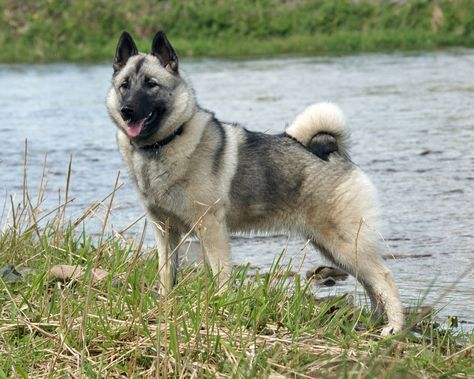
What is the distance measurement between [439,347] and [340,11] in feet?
71.2

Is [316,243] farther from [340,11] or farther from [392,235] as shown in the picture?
[340,11]

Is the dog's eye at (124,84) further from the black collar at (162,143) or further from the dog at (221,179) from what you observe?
the black collar at (162,143)

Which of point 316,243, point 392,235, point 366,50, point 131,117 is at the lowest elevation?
point 366,50

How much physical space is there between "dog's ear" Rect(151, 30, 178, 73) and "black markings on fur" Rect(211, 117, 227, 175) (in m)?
0.44

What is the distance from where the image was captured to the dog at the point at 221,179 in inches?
244

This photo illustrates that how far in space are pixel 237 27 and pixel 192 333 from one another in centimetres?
2205

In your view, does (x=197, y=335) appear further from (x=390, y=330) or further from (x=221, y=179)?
(x=221, y=179)

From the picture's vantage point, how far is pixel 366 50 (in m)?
24.0

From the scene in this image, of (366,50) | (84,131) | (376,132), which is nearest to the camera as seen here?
(376,132)

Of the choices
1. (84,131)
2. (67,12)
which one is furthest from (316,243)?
(67,12)

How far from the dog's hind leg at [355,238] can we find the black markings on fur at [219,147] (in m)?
0.67

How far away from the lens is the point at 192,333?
15.5 ft

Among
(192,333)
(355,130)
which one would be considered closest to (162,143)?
(192,333)

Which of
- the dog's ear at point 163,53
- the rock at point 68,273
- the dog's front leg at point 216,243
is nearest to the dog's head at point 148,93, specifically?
the dog's ear at point 163,53
